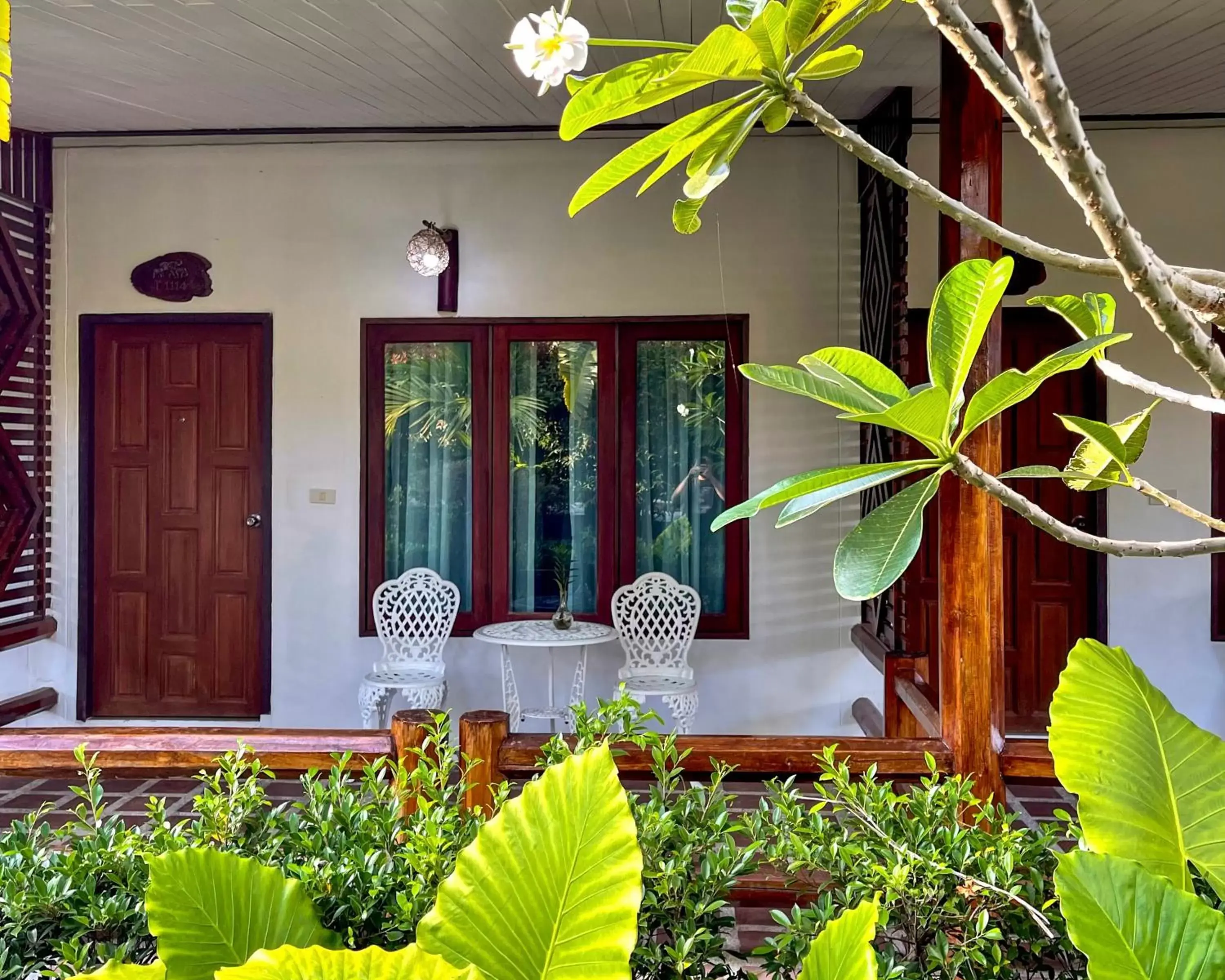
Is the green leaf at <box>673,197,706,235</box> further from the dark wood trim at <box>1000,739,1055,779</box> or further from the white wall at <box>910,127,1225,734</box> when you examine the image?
the white wall at <box>910,127,1225,734</box>

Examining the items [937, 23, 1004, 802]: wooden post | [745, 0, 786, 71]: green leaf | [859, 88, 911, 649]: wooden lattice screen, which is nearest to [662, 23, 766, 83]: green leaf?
[745, 0, 786, 71]: green leaf

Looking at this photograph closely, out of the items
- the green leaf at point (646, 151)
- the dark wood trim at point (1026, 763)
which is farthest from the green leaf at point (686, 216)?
the dark wood trim at point (1026, 763)

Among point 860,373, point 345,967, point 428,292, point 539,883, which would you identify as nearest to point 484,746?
point 539,883

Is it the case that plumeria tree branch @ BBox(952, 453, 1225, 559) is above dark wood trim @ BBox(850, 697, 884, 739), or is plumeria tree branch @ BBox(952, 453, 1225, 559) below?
above

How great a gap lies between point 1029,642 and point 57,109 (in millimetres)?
5335

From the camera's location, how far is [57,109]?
4113mm

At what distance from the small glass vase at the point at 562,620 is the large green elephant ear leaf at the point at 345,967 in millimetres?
3558

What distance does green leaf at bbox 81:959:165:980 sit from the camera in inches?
26.5

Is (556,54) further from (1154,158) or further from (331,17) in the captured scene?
(1154,158)

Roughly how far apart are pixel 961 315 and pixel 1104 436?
9.0 inches

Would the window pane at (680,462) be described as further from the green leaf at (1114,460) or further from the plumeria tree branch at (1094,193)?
the plumeria tree branch at (1094,193)

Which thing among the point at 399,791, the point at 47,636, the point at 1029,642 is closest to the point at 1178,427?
the point at 1029,642

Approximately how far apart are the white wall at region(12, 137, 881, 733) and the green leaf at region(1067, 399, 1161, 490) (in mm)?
3386

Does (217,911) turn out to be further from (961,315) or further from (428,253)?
(428,253)
